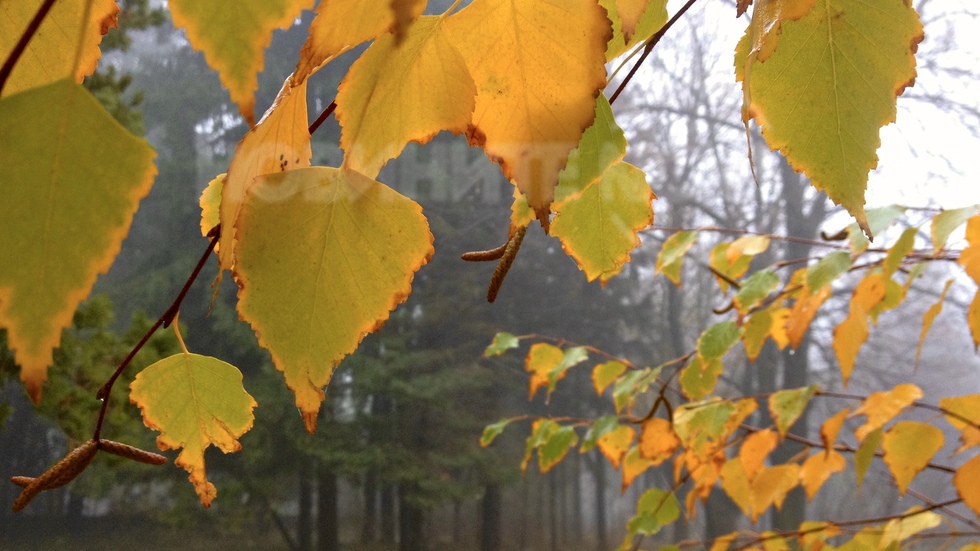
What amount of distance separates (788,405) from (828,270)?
0.43 feet

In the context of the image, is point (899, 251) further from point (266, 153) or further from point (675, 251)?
point (266, 153)

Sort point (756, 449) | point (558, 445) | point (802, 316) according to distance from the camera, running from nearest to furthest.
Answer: point (802, 316) < point (756, 449) < point (558, 445)

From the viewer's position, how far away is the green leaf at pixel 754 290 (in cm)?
44

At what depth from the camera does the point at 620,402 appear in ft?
1.98

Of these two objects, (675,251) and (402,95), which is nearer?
(402,95)

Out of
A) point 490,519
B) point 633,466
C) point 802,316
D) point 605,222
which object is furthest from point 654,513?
point 490,519

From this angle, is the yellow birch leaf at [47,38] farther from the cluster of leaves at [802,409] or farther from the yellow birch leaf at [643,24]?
the cluster of leaves at [802,409]

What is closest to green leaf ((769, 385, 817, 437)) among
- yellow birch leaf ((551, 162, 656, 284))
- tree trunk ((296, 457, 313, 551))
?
yellow birch leaf ((551, 162, 656, 284))

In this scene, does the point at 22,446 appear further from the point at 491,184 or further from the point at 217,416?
the point at 217,416

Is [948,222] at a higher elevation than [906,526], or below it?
higher

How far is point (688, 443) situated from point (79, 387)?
50.4 inches

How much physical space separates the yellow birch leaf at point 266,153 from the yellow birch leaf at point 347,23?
0.01m

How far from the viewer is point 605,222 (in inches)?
5.5

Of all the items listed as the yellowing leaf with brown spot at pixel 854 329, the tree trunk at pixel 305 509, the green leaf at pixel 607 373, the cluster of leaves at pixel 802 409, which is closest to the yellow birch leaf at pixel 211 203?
the cluster of leaves at pixel 802 409
